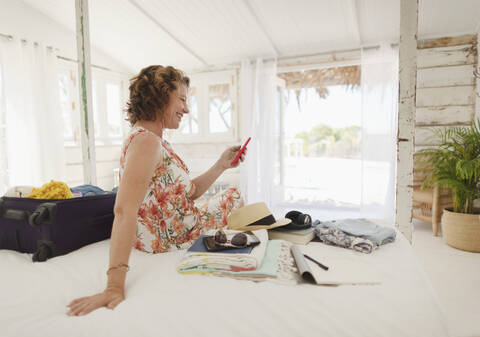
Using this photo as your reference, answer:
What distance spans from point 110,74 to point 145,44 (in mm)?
897

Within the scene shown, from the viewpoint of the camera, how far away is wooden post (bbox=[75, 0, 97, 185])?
7.22ft

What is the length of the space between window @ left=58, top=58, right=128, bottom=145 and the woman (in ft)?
10.0

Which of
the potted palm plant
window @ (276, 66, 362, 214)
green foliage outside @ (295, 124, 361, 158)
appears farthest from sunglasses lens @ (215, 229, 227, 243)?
green foliage outside @ (295, 124, 361, 158)

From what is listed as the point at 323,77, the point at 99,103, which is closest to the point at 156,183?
the point at 99,103

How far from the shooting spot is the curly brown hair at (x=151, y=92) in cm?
129

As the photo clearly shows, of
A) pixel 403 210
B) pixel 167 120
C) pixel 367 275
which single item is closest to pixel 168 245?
pixel 167 120

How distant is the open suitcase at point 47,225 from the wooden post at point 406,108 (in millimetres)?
1654

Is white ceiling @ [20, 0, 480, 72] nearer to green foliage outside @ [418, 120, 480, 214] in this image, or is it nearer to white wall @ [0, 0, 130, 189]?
white wall @ [0, 0, 130, 189]

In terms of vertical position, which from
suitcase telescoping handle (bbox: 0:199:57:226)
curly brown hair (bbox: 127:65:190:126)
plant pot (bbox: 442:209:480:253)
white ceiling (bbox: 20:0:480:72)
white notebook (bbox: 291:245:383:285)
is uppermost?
white ceiling (bbox: 20:0:480:72)

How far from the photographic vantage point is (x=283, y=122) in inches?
186

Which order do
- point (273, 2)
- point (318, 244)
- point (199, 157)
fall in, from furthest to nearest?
point (199, 157) → point (273, 2) → point (318, 244)

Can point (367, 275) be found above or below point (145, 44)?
below

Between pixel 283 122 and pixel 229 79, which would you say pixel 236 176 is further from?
pixel 229 79

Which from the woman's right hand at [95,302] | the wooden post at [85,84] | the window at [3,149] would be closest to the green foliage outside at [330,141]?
the window at [3,149]
